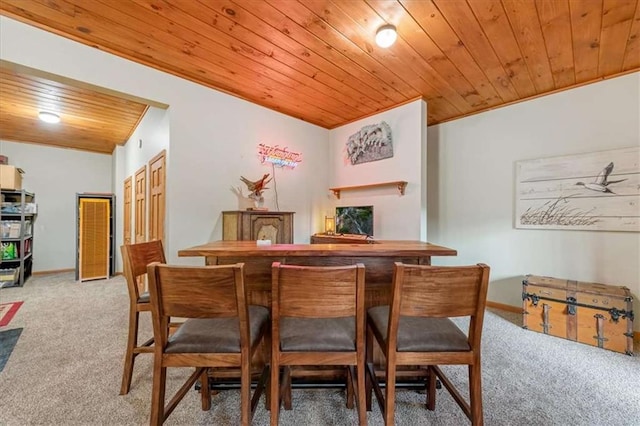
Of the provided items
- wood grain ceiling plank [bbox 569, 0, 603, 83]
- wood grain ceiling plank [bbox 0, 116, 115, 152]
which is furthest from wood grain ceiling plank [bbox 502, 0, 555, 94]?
wood grain ceiling plank [bbox 0, 116, 115, 152]

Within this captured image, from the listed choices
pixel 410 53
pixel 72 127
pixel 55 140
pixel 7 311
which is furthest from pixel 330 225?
pixel 55 140

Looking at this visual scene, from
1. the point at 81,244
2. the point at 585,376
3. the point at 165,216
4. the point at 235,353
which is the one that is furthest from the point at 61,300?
the point at 585,376

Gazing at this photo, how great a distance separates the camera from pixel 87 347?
7.88 feet

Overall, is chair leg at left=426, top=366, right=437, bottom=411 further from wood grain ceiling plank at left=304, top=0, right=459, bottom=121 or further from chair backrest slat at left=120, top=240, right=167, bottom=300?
wood grain ceiling plank at left=304, top=0, right=459, bottom=121

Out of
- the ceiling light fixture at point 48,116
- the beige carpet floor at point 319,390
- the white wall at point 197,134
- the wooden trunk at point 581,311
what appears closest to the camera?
the beige carpet floor at point 319,390

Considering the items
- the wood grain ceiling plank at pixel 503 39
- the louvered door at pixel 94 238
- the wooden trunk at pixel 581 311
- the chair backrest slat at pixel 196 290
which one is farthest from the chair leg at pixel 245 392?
the louvered door at pixel 94 238

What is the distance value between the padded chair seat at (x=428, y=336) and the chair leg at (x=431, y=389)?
0.44 metres

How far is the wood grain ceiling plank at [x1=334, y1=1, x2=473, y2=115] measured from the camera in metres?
1.92

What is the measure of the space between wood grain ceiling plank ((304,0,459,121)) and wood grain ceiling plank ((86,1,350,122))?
94cm

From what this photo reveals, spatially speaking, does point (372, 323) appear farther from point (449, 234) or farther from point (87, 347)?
point (449, 234)

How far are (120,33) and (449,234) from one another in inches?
176

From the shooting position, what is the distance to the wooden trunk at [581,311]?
2416 millimetres

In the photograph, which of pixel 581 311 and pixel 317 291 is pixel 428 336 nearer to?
pixel 317 291

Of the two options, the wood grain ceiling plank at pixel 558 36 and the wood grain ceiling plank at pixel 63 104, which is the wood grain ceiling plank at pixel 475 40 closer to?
the wood grain ceiling plank at pixel 558 36
